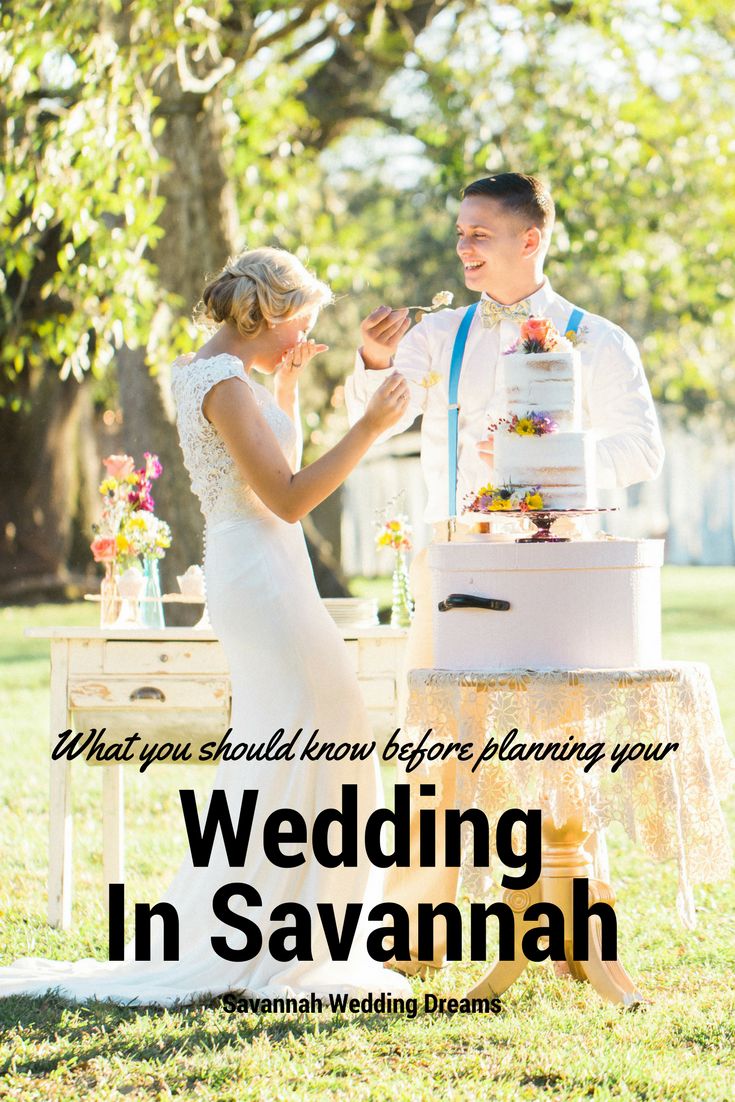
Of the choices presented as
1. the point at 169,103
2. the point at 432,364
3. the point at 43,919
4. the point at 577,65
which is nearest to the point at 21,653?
the point at 169,103

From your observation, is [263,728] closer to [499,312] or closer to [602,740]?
[602,740]

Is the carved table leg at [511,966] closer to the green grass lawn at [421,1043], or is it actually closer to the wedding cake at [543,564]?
the green grass lawn at [421,1043]

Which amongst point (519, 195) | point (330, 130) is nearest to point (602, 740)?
point (519, 195)

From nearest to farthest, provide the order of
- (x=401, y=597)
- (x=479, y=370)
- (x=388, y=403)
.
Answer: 1. (x=388, y=403)
2. (x=479, y=370)
3. (x=401, y=597)

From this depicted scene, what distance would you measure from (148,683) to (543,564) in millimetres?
1945

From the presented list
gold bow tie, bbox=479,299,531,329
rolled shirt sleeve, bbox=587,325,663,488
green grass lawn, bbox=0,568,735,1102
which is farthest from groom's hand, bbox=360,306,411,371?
green grass lawn, bbox=0,568,735,1102

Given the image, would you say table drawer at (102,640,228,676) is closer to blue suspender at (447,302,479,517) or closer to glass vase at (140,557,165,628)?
glass vase at (140,557,165,628)

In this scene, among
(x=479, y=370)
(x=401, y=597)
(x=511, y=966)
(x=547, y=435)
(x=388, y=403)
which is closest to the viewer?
(x=547, y=435)

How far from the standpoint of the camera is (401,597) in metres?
5.26

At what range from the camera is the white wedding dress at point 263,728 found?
4.02 metres

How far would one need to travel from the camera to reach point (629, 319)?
918 inches

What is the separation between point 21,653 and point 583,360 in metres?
11.2

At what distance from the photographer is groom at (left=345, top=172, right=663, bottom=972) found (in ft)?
13.2

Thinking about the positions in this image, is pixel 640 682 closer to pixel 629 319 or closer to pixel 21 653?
pixel 21 653
